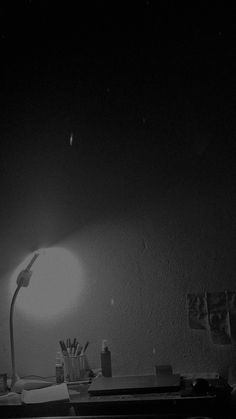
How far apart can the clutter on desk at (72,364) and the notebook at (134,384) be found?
9 centimetres

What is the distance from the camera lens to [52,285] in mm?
2088

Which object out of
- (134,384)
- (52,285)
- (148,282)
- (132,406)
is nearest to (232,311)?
(148,282)

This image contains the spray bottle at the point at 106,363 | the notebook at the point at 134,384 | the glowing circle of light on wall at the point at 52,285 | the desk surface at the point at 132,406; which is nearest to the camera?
the desk surface at the point at 132,406

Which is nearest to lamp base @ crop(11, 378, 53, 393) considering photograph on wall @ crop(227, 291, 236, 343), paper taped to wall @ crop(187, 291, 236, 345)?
paper taped to wall @ crop(187, 291, 236, 345)

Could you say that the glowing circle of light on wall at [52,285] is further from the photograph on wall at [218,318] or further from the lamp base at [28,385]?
the photograph on wall at [218,318]

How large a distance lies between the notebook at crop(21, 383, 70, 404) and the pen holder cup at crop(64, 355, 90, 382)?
0.18 m

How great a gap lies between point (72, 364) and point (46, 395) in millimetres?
296

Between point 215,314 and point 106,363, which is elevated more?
point 215,314

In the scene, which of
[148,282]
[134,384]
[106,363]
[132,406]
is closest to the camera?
[132,406]

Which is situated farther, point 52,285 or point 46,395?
point 52,285

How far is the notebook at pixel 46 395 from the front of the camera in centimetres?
160

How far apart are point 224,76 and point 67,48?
66cm

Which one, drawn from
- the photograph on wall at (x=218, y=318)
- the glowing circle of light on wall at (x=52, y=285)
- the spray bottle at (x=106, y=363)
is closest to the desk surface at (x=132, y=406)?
the spray bottle at (x=106, y=363)

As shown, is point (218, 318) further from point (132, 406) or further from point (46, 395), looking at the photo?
point (46, 395)
